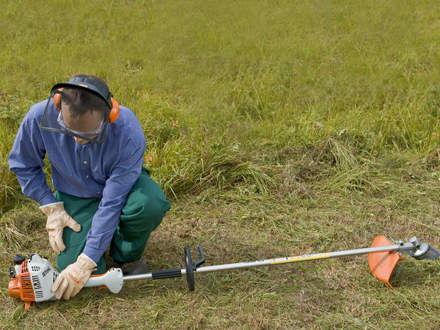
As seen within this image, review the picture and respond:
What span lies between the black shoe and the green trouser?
0.03 metres

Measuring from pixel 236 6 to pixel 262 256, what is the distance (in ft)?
13.6

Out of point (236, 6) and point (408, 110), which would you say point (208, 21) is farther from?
point (408, 110)

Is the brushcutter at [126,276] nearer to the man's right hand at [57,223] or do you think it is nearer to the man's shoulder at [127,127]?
the man's right hand at [57,223]

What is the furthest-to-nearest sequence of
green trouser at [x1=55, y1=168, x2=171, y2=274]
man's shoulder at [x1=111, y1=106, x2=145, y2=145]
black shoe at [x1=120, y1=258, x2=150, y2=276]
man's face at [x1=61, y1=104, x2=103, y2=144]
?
black shoe at [x1=120, y1=258, x2=150, y2=276] < green trouser at [x1=55, y1=168, x2=171, y2=274] < man's shoulder at [x1=111, y1=106, x2=145, y2=145] < man's face at [x1=61, y1=104, x2=103, y2=144]

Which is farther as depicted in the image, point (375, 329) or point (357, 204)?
point (357, 204)

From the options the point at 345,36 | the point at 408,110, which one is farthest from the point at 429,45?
the point at 408,110

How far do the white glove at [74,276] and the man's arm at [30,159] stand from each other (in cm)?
44

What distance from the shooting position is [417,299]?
9.54 feet

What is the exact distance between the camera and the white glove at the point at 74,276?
2.80 m

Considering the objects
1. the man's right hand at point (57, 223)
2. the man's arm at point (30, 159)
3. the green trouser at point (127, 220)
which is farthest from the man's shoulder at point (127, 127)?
the man's right hand at point (57, 223)

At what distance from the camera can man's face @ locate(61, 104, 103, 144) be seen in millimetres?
2418

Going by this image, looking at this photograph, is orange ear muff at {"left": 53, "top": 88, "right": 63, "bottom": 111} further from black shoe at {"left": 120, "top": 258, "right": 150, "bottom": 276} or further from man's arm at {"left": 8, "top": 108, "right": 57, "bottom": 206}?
black shoe at {"left": 120, "top": 258, "right": 150, "bottom": 276}

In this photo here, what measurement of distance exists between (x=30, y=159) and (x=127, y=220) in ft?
2.24

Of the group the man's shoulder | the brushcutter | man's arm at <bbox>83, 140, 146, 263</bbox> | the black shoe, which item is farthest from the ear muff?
the black shoe
